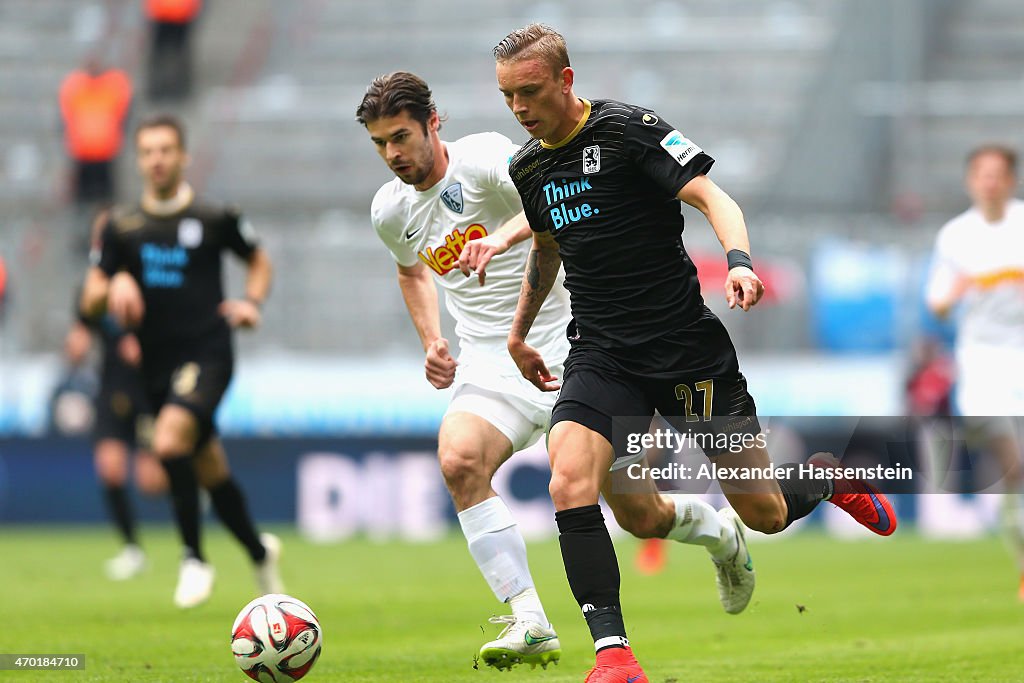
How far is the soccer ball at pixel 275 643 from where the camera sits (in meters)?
5.95

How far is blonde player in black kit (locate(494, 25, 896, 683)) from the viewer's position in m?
5.57

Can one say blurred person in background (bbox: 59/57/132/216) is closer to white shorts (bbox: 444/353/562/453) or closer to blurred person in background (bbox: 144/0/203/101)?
blurred person in background (bbox: 144/0/203/101)

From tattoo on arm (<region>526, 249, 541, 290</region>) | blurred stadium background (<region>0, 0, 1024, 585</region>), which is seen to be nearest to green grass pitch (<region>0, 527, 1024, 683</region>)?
tattoo on arm (<region>526, 249, 541, 290</region>)

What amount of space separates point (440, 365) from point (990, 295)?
478cm

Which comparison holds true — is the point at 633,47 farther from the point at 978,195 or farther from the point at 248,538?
the point at 248,538

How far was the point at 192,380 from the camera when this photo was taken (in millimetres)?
9398

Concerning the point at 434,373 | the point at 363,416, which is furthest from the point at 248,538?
the point at 363,416

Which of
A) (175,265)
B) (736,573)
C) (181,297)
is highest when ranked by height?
(175,265)

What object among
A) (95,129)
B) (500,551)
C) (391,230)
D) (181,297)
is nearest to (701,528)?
(500,551)

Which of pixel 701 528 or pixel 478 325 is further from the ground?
pixel 478 325

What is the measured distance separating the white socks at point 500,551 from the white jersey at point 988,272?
14.5 feet

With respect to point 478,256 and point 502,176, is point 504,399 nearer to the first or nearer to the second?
point 502,176

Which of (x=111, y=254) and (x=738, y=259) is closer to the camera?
(x=738, y=259)

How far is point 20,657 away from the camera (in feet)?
22.6
